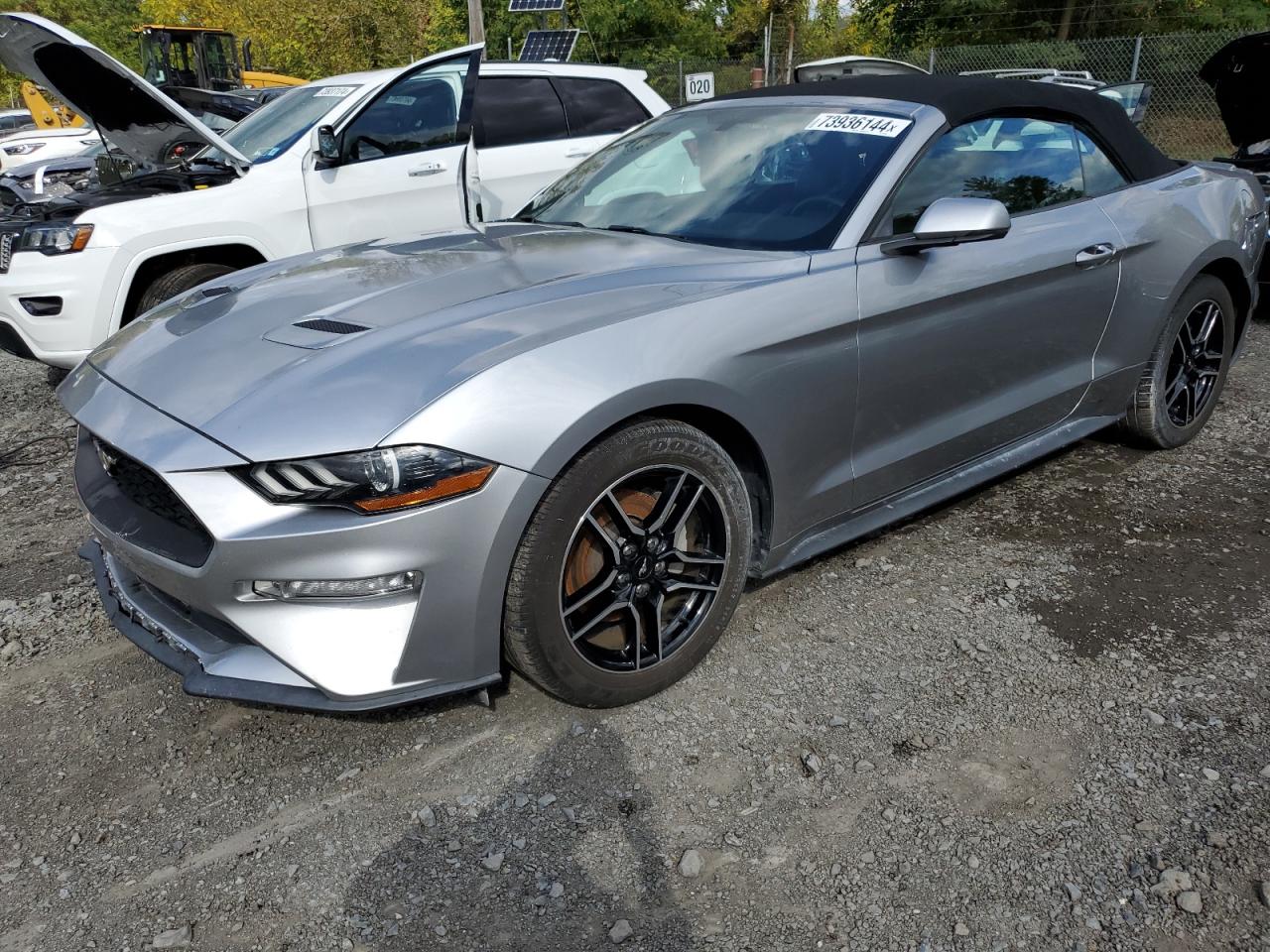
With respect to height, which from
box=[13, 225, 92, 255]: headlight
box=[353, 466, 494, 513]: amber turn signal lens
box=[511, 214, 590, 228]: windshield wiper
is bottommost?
box=[353, 466, 494, 513]: amber turn signal lens

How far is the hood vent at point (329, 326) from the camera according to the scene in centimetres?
256

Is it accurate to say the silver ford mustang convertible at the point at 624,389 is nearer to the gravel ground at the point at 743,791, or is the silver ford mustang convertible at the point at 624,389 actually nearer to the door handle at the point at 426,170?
the gravel ground at the point at 743,791

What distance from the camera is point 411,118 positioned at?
20.2ft

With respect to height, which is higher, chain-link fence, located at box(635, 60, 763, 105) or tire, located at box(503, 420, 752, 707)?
chain-link fence, located at box(635, 60, 763, 105)

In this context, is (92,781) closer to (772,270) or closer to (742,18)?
(772,270)

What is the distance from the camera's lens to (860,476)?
121 inches

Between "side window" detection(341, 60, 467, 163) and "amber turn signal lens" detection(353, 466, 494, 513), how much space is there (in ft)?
14.1

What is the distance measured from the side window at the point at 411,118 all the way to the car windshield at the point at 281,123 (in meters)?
0.30

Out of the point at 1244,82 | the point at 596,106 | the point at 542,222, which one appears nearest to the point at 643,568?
the point at 542,222

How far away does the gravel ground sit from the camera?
6.70ft

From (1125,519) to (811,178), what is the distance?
73.5 inches

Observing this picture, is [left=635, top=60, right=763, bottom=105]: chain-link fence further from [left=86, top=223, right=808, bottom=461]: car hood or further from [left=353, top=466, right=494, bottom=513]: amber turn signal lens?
[left=353, top=466, right=494, bottom=513]: amber turn signal lens

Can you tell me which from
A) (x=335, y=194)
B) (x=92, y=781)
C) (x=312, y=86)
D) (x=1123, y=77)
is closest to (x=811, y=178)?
(x=92, y=781)

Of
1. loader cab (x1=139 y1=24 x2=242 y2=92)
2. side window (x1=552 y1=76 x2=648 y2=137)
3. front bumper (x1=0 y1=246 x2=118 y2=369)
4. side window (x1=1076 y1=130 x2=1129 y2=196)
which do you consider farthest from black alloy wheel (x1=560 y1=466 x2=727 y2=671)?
loader cab (x1=139 y1=24 x2=242 y2=92)
